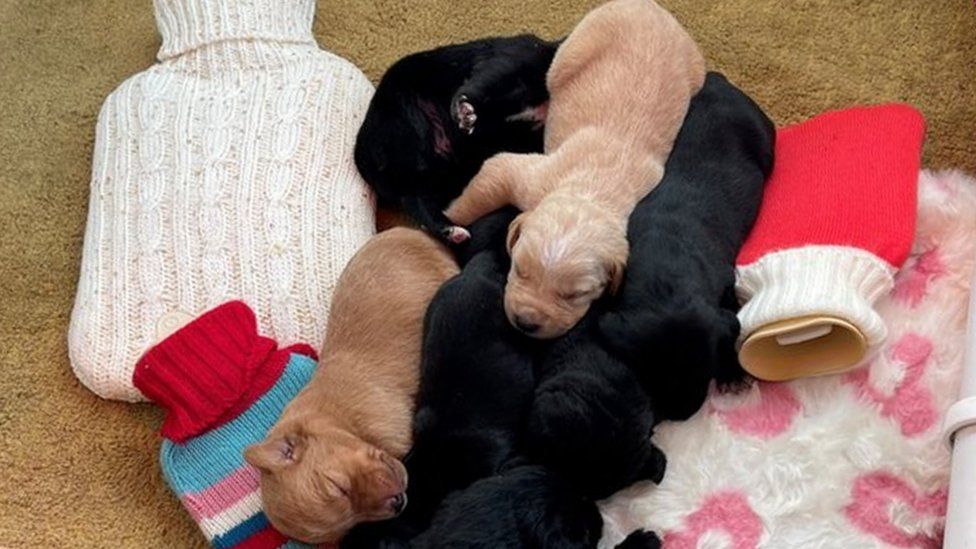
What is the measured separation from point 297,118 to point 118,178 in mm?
346

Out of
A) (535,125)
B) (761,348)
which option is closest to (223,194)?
(535,125)

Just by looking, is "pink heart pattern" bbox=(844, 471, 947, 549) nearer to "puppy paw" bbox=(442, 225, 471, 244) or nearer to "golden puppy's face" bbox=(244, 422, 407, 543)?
"golden puppy's face" bbox=(244, 422, 407, 543)

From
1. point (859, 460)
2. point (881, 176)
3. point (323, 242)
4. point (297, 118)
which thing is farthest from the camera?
point (297, 118)

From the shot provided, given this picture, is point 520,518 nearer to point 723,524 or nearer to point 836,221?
point 723,524

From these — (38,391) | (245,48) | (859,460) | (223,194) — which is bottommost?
(38,391)

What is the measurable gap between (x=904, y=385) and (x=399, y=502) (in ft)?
2.46

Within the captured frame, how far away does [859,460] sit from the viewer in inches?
61.6

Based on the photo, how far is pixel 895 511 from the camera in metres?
1.52

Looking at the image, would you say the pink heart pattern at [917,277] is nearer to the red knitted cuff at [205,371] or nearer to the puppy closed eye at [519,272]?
the puppy closed eye at [519,272]

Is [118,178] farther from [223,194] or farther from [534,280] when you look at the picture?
[534,280]

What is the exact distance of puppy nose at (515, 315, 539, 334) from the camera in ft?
5.30

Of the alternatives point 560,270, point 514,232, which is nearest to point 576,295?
point 560,270

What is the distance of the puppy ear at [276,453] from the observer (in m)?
1.53

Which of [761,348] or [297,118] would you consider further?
[297,118]
